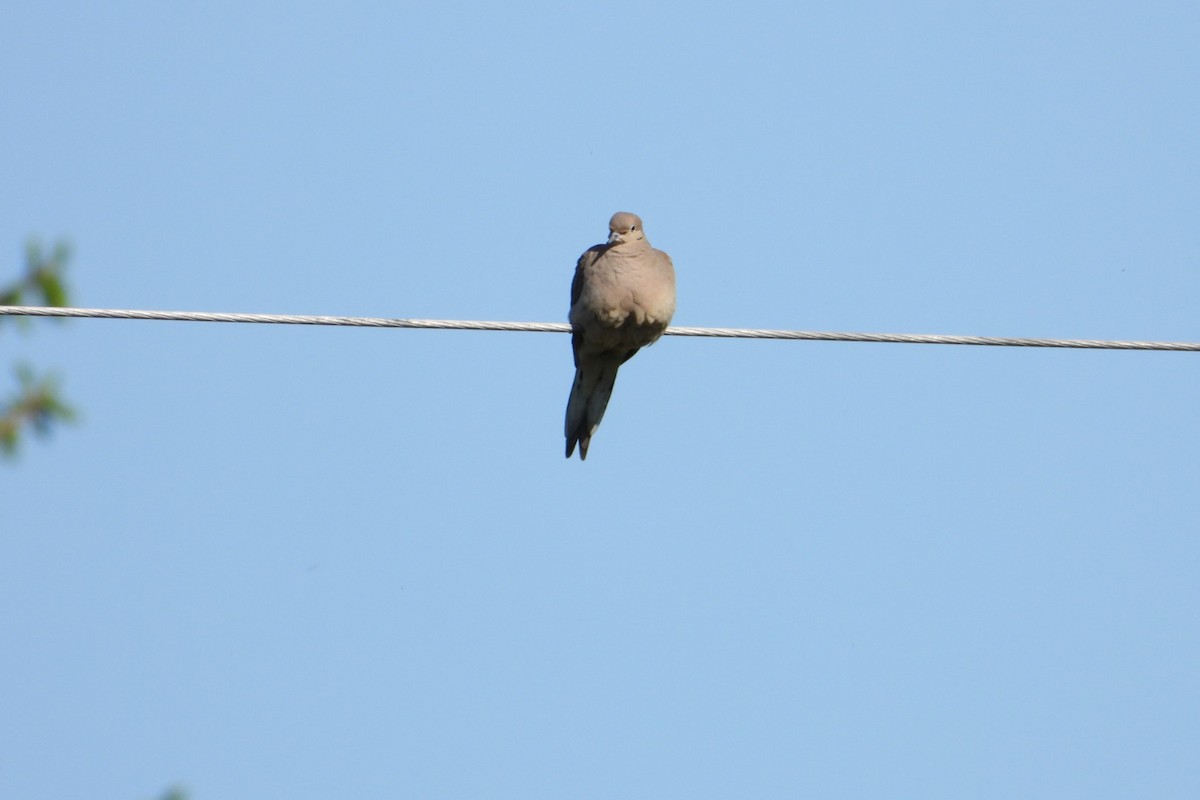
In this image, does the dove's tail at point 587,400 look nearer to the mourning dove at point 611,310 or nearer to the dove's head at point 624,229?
the mourning dove at point 611,310

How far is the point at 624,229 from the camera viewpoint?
798cm

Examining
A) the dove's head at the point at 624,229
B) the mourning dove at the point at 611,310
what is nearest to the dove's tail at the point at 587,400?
the mourning dove at the point at 611,310

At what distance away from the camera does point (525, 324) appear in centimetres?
636

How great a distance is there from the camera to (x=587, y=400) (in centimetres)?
816

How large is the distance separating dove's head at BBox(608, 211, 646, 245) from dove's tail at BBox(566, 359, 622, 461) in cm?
60

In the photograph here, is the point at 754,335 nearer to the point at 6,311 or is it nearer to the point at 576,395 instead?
the point at 576,395

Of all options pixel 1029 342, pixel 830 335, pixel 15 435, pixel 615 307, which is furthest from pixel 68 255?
pixel 1029 342

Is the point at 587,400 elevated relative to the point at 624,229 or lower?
lower

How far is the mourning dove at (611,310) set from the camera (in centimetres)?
748

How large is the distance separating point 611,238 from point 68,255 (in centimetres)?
289

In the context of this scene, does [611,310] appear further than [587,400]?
No

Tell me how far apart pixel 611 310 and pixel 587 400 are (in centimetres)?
82

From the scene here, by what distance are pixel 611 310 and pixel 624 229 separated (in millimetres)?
670

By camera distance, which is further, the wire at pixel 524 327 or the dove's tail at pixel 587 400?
the dove's tail at pixel 587 400
